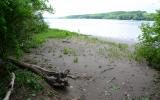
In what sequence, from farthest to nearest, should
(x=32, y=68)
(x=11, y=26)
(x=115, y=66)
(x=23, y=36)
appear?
(x=115, y=66) < (x=32, y=68) < (x=23, y=36) < (x=11, y=26)

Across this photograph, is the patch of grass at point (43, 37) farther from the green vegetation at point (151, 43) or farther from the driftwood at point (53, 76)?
the green vegetation at point (151, 43)

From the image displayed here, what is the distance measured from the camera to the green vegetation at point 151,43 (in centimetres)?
1066

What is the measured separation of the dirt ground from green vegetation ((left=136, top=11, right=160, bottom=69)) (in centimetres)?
43

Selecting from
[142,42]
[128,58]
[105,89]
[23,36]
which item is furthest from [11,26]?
[128,58]

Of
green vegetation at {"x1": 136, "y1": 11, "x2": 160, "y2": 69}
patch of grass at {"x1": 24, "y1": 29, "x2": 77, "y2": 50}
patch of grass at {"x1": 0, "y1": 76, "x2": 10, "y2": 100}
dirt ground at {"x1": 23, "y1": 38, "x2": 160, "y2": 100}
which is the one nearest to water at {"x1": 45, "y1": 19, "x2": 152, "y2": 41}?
patch of grass at {"x1": 24, "y1": 29, "x2": 77, "y2": 50}

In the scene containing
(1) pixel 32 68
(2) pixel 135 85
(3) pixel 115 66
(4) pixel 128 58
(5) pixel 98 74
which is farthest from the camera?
(4) pixel 128 58

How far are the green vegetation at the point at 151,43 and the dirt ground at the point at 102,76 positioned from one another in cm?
43

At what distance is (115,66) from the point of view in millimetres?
11477

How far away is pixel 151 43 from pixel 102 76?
278 cm

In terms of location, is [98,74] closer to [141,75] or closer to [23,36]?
[141,75]

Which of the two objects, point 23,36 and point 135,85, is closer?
point 23,36

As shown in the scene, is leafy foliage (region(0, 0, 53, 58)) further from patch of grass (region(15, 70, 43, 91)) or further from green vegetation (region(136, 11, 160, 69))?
green vegetation (region(136, 11, 160, 69))

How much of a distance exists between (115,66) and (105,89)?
288 centimetres

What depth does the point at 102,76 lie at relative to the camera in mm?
9969
